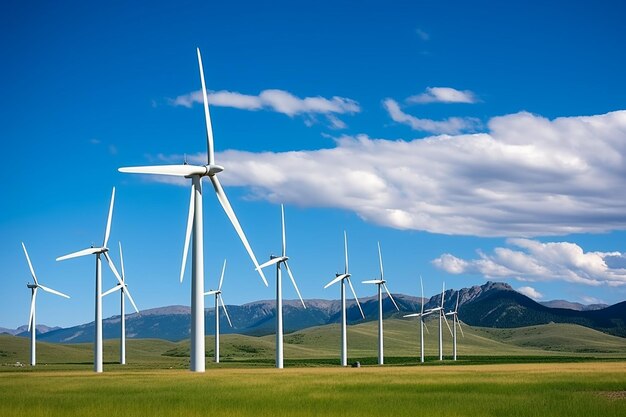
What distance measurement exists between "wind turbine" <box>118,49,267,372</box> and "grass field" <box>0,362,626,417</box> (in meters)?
6.12

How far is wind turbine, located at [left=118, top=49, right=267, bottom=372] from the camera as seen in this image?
6825 cm

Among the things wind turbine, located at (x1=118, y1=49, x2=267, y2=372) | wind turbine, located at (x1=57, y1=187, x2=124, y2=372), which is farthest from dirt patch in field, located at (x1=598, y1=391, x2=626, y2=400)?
wind turbine, located at (x1=57, y1=187, x2=124, y2=372)

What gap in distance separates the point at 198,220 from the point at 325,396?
2624cm

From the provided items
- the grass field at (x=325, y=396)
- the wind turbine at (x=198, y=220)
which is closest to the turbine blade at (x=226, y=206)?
the wind turbine at (x=198, y=220)

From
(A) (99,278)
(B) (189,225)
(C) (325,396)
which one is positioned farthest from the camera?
(A) (99,278)

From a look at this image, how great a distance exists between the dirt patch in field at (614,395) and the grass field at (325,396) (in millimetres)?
52

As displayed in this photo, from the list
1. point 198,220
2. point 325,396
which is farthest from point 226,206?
point 325,396

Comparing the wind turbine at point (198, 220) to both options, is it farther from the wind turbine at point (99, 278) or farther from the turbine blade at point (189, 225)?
the wind turbine at point (99, 278)

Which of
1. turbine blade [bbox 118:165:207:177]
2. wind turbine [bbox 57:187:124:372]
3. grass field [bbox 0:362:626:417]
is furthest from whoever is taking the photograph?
wind turbine [bbox 57:187:124:372]

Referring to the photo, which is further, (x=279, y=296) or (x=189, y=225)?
(x=279, y=296)

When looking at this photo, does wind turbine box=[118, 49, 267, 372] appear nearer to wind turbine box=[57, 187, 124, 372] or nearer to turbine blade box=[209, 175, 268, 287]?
turbine blade box=[209, 175, 268, 287]

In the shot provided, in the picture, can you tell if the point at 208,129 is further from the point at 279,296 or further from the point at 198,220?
the point at 279,296

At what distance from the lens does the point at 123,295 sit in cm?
12725

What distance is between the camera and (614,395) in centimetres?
4806
